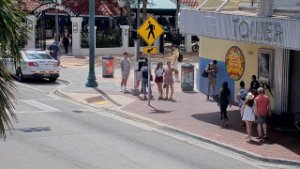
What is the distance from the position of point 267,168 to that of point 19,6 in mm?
9093

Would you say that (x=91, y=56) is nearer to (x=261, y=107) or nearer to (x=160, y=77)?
(x=160, y=77)

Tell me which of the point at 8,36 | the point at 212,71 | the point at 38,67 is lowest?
the point at 38,67

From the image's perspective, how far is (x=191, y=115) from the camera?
70.2 ft

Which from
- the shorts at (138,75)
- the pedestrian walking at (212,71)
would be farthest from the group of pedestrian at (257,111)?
the shorts at (138,75)

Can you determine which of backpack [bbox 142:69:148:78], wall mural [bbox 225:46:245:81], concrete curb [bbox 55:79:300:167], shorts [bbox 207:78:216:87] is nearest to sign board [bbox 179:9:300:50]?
wall mural [bbox 225:46:245:81]

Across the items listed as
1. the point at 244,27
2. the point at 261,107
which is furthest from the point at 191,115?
the point at 261,107

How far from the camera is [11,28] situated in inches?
272

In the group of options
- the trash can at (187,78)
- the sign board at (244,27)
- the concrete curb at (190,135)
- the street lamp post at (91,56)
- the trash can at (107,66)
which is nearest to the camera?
the concrete curb at (190,135)

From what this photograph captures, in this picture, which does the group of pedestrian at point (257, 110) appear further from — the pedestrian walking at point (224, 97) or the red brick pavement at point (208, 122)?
the pedestrian walking at point (224, 97)

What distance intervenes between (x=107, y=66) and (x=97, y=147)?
15.4m

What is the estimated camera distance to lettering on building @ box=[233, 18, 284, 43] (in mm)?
16359

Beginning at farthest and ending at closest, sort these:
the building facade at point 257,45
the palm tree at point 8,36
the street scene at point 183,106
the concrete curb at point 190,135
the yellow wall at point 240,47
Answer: the yellow wall at point 240,47
the building facade at point 257,45
the concrete curb at point 190,135
the street scene at point 183,106
the palm tree at point 8,36

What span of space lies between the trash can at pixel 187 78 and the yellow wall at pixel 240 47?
175cm

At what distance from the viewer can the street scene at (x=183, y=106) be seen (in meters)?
15.0
